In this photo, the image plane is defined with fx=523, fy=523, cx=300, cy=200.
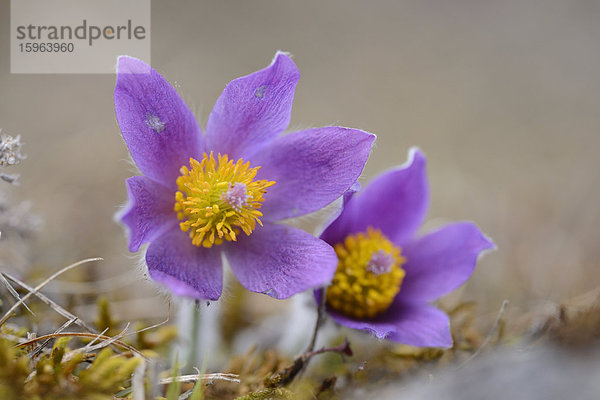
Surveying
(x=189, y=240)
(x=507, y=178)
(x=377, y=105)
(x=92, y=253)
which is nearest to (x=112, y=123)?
(x=92, y=253)

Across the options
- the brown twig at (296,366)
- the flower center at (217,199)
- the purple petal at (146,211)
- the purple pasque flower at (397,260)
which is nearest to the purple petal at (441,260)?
the purple pasque flower at (397,260)

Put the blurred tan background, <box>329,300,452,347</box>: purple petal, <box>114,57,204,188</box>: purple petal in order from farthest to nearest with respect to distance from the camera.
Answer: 1. the blurred tan background
2. <box>329,300,452,347</box>: purple petal
3. <box>114,57,204,188</box>: purple petal

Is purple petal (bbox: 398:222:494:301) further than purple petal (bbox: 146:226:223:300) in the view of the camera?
Yes

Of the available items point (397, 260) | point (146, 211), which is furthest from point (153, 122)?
point (397, 260)

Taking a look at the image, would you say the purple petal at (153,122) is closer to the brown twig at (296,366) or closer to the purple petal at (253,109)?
the purple petal at (253,109)

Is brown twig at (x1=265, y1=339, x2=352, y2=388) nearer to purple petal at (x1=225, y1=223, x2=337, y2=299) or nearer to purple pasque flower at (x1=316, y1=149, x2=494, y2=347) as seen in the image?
purple pasque flower at (x1=316, y1=149, x2=494, y2=347)

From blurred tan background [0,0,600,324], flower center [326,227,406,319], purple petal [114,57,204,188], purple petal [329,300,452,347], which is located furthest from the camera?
blurred tan background [0,0,600,324]

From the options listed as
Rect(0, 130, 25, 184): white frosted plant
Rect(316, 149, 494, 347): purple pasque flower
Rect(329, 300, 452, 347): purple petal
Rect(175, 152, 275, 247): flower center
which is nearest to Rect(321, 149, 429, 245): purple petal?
Rect(316, 149, 494, 347): purple pasque flower

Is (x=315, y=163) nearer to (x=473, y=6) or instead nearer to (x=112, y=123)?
(x=112, y=123)
